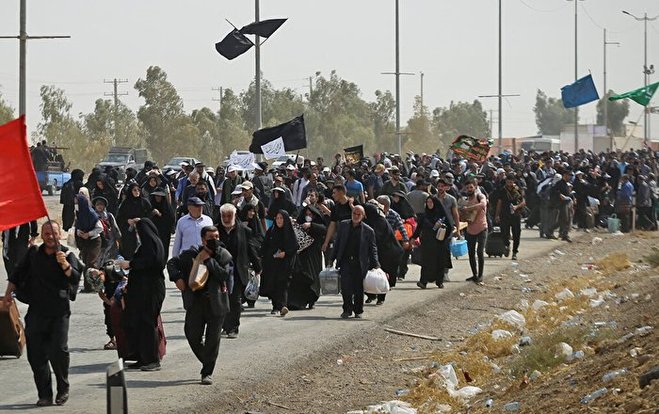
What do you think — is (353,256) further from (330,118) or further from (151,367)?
(330,118)

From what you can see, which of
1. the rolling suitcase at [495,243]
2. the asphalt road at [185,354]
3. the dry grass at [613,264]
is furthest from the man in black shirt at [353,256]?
the rolling suitcase at [495,243]

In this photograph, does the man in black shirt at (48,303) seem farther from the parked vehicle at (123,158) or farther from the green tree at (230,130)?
the green tree at (230,130)

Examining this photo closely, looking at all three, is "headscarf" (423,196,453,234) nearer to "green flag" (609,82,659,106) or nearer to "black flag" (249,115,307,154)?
"black flag" (249,115,307,154)

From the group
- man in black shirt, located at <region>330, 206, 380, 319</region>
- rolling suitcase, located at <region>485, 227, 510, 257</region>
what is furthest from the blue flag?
man in black shirt, located at <region>330, 206, 380, 319</region>

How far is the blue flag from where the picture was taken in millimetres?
54094

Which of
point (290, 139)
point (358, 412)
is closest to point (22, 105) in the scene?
point (290, 139)

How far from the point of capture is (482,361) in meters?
15.4

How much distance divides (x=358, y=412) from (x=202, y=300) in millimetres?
2003

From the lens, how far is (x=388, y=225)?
68.5 ft

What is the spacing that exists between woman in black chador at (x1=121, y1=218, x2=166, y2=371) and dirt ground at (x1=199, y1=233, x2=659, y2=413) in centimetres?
124

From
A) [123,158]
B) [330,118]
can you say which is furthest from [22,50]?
[330,118]

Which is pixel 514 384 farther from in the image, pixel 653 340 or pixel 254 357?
pixel 254 357

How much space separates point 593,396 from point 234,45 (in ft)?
97.4

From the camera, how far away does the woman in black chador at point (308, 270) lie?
64.5ft
